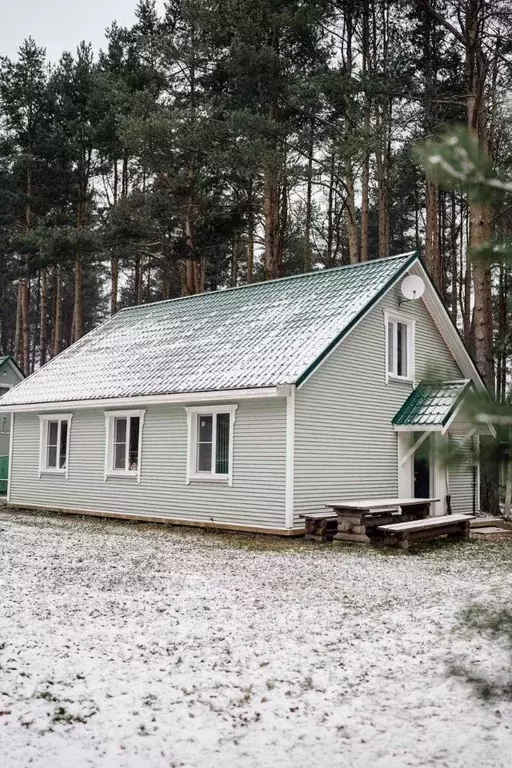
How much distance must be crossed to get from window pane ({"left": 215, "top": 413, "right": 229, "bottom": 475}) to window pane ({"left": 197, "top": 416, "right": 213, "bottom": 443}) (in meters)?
0.33

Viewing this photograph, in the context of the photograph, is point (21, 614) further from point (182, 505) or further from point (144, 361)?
point (144, 361)

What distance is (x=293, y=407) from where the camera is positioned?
44.4 ft

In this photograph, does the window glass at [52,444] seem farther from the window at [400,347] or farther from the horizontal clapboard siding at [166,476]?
the window at [400,347]

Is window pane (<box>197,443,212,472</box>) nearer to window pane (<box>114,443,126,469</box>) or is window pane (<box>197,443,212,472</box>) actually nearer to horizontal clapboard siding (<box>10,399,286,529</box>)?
horizontal clapboard siding (<box>10,399,286,529</box>)

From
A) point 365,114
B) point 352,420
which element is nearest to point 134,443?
point 352,420

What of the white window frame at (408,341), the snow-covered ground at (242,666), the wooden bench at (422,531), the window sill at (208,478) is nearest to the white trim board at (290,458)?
the window sill at (208,478)

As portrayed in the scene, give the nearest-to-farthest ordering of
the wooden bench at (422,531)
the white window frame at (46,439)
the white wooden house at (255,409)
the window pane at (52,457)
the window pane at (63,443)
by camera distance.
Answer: the wooden bench at (422,531), the white wooden house at (255,409), the white window frame at (46,439), the window pane at (63,443), the window pane at (52,457)

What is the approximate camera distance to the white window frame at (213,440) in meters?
14.5

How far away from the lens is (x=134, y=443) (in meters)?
17.0

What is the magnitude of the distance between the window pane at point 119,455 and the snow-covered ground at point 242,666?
259 inches

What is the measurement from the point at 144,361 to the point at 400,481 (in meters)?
6.92

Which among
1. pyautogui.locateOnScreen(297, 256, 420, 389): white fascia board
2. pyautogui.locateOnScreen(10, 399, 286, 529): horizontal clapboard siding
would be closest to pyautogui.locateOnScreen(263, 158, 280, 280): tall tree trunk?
pyautogui.locateOnScreen(297, 256, 420, 389): white fascia board

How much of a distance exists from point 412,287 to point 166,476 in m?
7.03

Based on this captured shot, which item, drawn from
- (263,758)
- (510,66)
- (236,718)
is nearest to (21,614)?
(236,718)
